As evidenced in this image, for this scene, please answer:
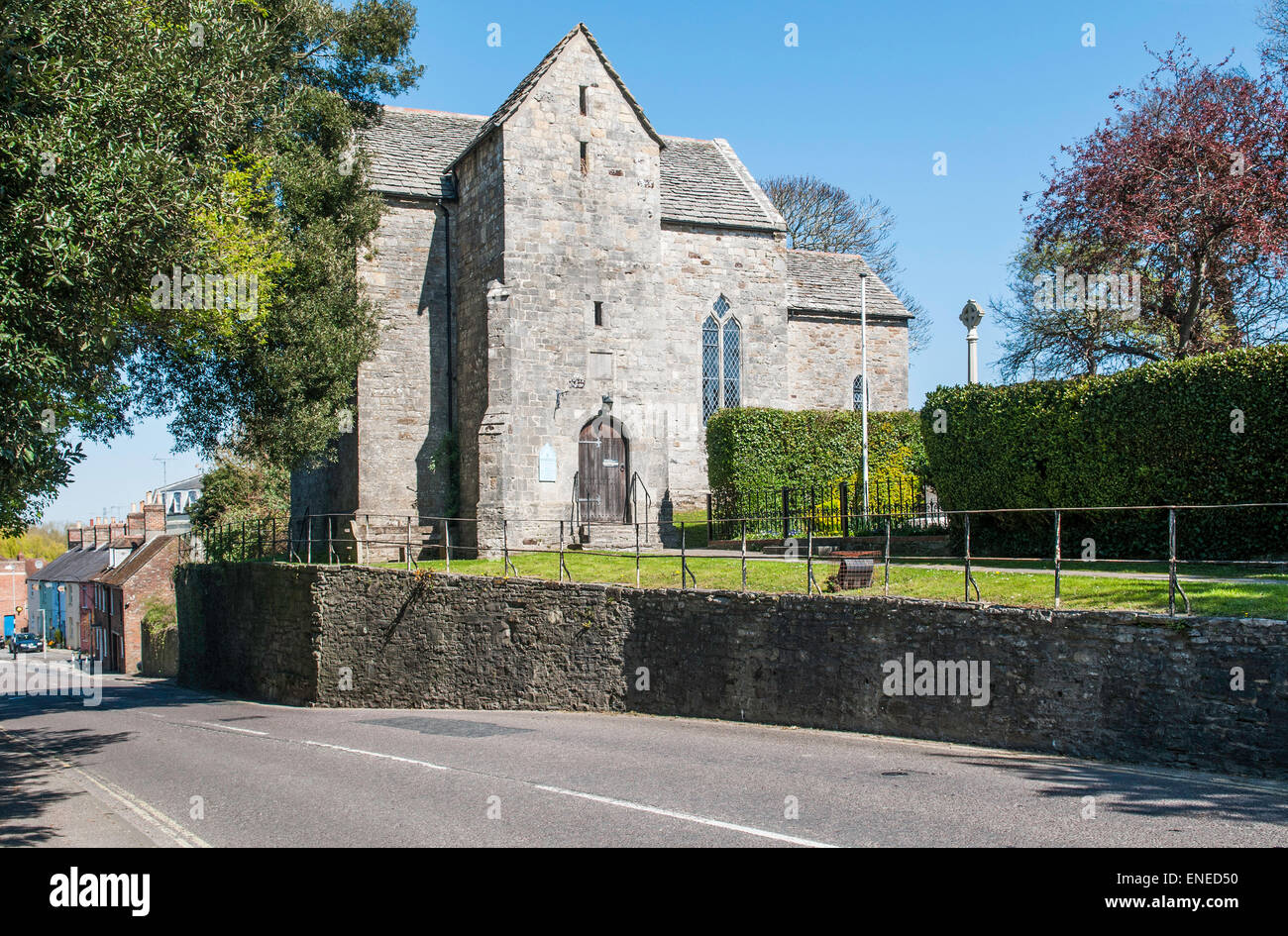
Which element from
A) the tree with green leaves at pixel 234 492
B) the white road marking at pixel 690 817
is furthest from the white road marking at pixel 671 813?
the tree with green leaves at pixel 234 492

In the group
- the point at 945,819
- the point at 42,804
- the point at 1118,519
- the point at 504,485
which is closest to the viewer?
the point at 945,819

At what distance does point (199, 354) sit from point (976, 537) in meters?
15.6

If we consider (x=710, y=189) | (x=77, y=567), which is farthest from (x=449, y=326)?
(x=77, y=567)

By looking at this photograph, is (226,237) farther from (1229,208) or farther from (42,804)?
(1229,208)

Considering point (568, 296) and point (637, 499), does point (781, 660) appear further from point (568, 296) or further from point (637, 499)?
point (568, 296)

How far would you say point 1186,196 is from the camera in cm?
2002

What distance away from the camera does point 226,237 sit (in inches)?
669

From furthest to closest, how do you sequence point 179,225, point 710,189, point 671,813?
point 710,189, point 179,225, point 671,813

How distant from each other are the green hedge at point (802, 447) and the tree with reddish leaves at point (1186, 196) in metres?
5.88

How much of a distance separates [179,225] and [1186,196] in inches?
733

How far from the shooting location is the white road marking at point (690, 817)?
7570 millimetres

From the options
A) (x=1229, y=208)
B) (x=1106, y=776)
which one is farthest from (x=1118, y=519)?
(x=1229, y=208)

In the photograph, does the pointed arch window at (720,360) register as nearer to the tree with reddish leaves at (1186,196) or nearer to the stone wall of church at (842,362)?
the stone wall of church at (842,362)

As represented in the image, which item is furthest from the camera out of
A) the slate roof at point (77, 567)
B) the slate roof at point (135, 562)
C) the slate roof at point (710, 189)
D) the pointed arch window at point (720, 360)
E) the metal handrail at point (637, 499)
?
the slate roof at point (77, 567)
